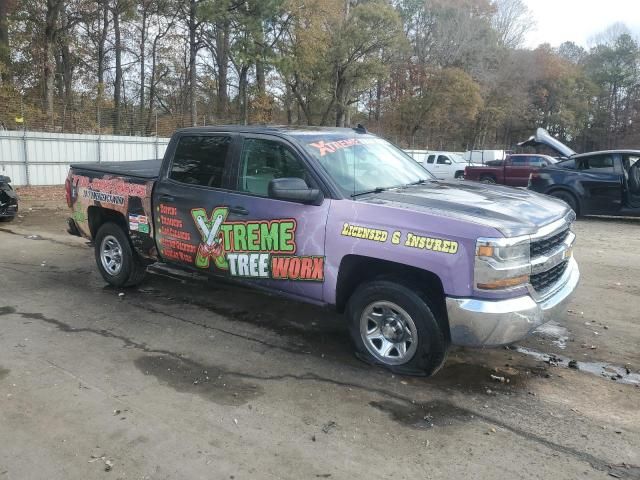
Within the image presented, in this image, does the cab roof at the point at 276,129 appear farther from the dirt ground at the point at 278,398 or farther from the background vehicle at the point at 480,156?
the background vehicle at the point at 480,156

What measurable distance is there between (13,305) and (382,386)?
4.15 meters

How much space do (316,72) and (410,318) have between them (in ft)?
107

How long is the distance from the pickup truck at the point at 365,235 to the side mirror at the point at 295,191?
0.03ft

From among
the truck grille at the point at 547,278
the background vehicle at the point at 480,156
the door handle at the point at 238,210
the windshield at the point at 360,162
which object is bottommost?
the truck grille at the point at 547,278

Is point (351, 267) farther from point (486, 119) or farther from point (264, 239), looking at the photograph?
point (486, 119)

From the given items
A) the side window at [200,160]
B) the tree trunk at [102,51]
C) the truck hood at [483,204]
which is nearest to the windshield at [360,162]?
the truck hood at [483,204]

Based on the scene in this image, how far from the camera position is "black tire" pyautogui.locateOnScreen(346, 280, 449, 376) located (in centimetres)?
377

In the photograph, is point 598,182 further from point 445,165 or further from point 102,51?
point 102,51

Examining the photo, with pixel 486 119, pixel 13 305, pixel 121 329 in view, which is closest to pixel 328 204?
pixel 121 329

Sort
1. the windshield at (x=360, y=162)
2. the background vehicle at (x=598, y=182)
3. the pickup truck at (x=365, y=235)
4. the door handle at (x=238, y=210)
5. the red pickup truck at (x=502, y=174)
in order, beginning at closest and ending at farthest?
the pickup truck at (x=365, y=235)
the windshield at (x=360, y=162)
the door handle at (x=238, y=210)
the background vehicle at (x=598, y=182)
the red pickup truck at (x=502, y=174)

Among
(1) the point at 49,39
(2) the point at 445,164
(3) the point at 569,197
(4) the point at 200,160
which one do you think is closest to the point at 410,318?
(4) the point at 200,160

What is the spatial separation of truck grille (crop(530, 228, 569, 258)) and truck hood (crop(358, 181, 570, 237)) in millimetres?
110

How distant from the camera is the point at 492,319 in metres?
3.49

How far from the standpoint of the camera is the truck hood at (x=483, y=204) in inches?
143
